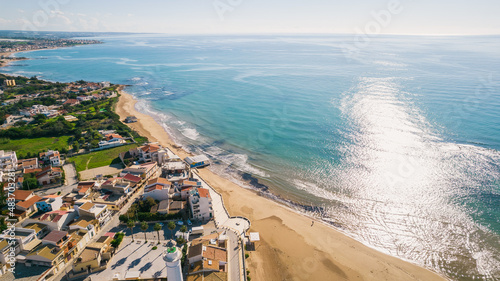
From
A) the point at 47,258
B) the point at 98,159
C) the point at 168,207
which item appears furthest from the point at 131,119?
the point at 47,258

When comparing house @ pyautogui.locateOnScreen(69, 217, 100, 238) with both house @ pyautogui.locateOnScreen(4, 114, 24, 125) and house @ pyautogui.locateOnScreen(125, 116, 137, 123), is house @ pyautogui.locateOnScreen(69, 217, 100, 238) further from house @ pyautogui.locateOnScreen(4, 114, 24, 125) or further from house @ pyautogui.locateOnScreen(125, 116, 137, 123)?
house @ pyautogui.locateOnScreen(4, 114, 24, 125)

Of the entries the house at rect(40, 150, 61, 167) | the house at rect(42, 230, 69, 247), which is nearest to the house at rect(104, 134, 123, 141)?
the house at rect(40, 150, 61, 167)

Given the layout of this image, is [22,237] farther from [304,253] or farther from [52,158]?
[304,253]

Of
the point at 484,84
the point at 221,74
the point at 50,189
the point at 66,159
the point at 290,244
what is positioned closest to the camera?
the point at 290,244

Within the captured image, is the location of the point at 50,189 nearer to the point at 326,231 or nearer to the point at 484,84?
the point at 326,231

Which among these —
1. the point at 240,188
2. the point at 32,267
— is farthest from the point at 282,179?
the point at 32,267

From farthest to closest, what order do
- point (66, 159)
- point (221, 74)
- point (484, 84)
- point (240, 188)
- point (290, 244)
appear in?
point (221, 74)
point (484, 84)
point (66, 159)
point (240, 188)
point (290, 244)

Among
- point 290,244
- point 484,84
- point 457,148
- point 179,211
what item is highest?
point 484,84
